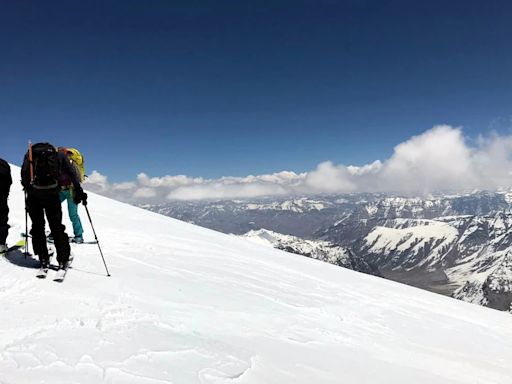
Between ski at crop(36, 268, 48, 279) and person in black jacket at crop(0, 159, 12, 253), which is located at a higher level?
person in black jacket at crop(0, 159, 12, 253)

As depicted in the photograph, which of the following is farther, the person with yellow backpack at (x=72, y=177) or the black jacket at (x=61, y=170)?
the person with yellow backpack at (x=72, y=177)

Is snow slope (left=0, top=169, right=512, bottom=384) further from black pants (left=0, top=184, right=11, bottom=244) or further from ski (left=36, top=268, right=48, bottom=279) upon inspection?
black pants (left=0, top=184, right=11, bottom=244)

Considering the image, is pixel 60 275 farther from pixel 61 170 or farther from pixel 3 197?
pixel 3 197

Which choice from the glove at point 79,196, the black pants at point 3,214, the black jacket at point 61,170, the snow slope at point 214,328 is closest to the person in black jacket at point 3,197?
the black pants at point 3,214

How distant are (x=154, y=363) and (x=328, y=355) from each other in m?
3.33

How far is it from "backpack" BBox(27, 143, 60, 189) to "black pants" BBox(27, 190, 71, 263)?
0.18 metres

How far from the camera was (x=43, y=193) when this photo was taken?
8.40 metres

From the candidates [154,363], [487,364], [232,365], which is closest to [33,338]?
[154,363]

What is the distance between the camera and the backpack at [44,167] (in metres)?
8.29

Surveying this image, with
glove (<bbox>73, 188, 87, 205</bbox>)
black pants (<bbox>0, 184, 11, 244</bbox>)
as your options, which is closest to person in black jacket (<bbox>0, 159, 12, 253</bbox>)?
black pants (<bbox>0, 184, 11, 244</bbox>)

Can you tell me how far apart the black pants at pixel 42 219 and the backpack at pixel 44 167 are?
18cm

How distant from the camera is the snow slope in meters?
5.21

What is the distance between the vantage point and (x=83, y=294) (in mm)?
7492

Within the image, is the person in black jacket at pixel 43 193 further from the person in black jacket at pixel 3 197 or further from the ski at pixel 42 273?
the person in black jacket at pixel 3 197
